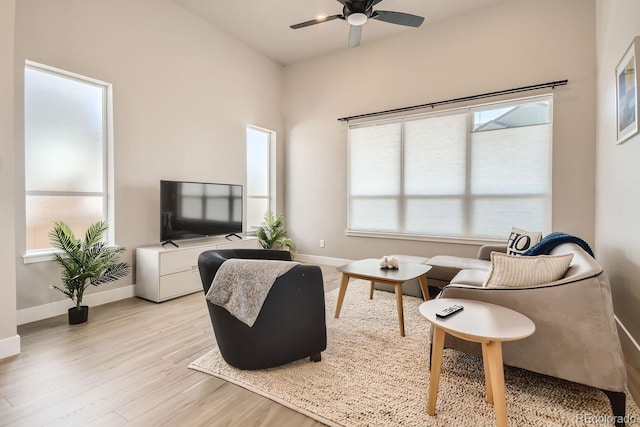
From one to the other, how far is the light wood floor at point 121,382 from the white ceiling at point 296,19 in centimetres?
392

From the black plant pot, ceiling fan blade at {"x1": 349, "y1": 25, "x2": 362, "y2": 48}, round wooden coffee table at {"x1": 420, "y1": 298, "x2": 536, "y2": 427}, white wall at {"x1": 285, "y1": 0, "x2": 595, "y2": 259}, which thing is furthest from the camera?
white wall at {"x1": 285, "y1": 0, "x2": 595, "y2": 259}

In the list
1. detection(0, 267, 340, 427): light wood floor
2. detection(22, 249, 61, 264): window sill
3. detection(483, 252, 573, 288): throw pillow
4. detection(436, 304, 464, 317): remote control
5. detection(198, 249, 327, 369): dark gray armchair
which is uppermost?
detection(483, 252, 573, 288): throw pillow

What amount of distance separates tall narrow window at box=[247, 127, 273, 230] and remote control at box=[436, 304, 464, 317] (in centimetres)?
414

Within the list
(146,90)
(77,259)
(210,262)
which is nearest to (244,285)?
(210,262)

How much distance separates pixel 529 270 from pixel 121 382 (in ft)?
8.27

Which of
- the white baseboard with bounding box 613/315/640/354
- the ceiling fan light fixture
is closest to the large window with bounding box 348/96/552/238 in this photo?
the white baseboard with bounding box 613/315/640/354

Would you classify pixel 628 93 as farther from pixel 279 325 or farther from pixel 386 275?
pixel 279 325

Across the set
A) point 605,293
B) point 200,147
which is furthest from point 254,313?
point 200,147

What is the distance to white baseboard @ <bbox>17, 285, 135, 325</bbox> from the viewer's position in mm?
2818

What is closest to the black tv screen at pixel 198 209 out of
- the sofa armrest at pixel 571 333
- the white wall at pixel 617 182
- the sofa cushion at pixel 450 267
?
the sofa cushion at pixel 450 267

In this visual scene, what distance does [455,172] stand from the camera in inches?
168

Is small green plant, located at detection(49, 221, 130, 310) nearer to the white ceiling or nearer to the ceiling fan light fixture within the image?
the white ceiling

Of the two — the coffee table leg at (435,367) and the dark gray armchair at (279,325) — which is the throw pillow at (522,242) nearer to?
the coffee table leg at (435,367)

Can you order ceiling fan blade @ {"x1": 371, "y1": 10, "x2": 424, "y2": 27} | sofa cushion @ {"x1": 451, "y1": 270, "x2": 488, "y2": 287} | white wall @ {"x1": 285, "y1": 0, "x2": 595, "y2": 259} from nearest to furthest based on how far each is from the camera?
sofa cushion @ {"x1": 451, "y1": 270, "x2": 488, "y2": 287}, ceiling fan blade @ {"x1": 371, "y1": 10, "x2": 424, "y2": 27}, white wall @ {"x1": 285, "y1": 0, "x2": 595, "y2": 259}
